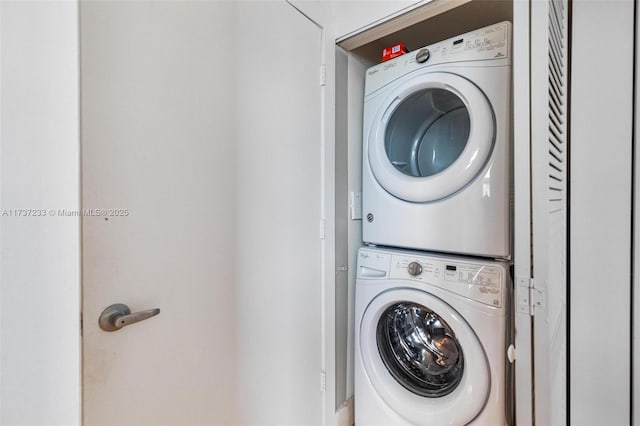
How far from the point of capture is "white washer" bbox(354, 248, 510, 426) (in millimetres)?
990

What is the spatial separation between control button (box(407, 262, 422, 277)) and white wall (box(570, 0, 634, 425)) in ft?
1.65

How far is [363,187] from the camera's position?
1400 mm

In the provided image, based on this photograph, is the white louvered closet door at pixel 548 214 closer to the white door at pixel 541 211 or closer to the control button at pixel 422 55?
the white door at pixel 541 211

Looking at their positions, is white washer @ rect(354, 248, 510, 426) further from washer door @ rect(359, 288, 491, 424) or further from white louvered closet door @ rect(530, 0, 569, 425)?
white louvered closet door @ rect(530, 0, 569, 425)

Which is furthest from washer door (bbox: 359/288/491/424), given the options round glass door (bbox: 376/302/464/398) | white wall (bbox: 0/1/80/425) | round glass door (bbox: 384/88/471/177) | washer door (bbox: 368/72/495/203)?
white wall (bbox: 0/1/80/425)

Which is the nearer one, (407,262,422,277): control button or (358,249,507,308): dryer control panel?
(358,249,507,308): dryer control panel

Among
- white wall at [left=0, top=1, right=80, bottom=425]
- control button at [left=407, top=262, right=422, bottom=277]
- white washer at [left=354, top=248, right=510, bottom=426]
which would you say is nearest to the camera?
white wall at [left=0, top=1, right=80, bottom=425]

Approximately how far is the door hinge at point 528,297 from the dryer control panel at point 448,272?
293 millimetres

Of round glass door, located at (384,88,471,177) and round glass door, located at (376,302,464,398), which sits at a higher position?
round glass door, located at (384,88,471,177)

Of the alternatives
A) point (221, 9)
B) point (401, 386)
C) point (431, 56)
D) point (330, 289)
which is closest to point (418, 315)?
point (401, 386)

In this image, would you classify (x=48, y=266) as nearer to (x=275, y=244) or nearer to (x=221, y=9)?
(x=275, y=244)

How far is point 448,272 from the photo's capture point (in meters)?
1.09

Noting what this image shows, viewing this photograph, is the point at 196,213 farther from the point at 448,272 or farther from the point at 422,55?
the point at 422,55

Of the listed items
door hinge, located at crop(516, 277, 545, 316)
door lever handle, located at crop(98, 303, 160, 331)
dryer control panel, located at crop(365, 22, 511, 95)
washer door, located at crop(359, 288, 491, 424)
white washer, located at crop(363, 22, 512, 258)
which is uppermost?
dryer control panel, located at crop(365, 22, 511, 95)
